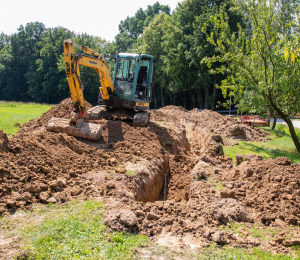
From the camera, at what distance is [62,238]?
193 inches

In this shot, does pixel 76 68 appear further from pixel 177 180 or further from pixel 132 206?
pixel 132 206

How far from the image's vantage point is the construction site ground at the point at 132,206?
4.96m

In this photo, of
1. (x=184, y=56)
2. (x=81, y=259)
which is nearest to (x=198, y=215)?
(x=81, y=259)

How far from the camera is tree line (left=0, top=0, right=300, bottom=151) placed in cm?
1232

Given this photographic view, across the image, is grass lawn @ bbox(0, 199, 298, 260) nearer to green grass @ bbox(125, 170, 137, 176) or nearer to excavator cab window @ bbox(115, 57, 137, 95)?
green grass @ bbox(125, 170, 137, 176)

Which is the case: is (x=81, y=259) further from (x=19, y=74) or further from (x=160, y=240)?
(x=19, y=74)

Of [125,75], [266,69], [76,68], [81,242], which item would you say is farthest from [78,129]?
[266,69]

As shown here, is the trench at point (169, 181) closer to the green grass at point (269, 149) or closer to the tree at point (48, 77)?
the green grass at point (269, 149)

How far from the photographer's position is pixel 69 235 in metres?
5.00

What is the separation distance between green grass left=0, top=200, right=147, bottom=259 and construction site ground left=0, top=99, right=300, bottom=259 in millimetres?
17

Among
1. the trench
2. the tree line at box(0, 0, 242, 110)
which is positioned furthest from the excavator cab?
the tree line at box(0, 0, 242, 110)

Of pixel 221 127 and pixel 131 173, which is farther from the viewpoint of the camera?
pixel 221 127

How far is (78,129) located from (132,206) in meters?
5.46

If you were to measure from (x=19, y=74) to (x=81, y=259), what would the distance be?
205ft
